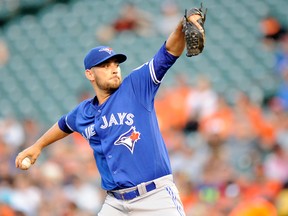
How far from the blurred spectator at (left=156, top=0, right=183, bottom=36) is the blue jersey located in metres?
8.47

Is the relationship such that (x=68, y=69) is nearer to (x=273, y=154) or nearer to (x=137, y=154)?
(x=273, y=154)

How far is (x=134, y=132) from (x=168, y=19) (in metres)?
8.83

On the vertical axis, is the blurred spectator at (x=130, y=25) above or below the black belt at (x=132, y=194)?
above

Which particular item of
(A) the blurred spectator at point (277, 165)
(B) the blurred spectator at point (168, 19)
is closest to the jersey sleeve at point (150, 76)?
(A) the blurred spectator at point (277, 165)

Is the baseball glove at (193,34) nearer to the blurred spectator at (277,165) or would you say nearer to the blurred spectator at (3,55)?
the blurred spectator at (277,165)

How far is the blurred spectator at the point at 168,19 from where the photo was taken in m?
14.2

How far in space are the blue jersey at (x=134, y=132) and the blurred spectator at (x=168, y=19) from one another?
8475 millimetres

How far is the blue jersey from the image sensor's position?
5.64 metres

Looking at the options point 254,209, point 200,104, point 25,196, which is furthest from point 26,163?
point 200,104

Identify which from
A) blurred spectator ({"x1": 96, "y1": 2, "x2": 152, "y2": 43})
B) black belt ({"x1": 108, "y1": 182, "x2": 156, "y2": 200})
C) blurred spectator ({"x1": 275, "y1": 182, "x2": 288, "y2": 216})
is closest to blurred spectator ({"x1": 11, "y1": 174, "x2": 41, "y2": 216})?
blurred spectator ({"x1": 275, "y1": 182, "x2": 288, "y2": 216})

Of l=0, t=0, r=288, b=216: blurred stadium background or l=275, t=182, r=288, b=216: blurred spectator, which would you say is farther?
l=0, t=0, r=288, b=216: blurred stadium background

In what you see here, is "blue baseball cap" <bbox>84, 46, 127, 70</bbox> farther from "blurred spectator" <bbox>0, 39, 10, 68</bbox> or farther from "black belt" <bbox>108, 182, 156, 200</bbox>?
"blurred spectator" <bbox>0, 39, 10, 68</bbox>

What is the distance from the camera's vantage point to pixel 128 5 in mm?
14672

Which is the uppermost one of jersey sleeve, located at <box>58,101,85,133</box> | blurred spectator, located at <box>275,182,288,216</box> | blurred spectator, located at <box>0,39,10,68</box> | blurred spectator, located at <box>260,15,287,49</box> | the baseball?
blurred spectator, located at <box>0,39,10,68</box>
